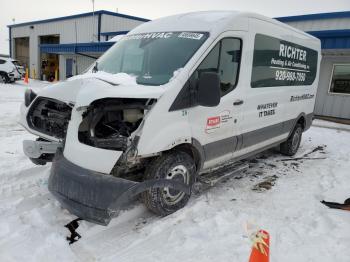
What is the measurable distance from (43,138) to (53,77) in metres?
28.0

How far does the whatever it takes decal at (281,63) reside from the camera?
481cm

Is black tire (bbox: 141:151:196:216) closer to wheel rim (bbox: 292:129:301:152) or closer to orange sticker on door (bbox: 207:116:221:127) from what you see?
orange sticker on door (bbox: 207:116:221:127)

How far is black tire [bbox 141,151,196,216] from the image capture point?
3.52 m

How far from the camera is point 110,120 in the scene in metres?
3.51

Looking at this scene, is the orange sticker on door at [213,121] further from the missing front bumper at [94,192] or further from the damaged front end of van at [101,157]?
the missing front bumper at [94,192]

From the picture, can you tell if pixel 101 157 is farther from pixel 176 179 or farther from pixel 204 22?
pixel 204 22

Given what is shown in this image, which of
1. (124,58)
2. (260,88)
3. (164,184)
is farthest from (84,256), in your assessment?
(260,88)

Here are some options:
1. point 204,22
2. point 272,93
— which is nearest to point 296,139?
point 272,93

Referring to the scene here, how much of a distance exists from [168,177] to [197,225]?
2.15ft

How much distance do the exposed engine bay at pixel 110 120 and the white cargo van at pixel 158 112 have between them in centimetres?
1

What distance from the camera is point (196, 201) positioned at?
4211mm

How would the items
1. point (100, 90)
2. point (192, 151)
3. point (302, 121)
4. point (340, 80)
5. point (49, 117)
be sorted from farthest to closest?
point (340, 80) → point (302, 121) → point (49, 117) → point (192, 151) → point (100, 90)

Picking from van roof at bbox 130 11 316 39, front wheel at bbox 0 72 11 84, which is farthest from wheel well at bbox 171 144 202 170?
front wheel at bbox 0 72 11 84

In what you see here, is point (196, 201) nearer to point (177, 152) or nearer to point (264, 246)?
point (177, 152)
